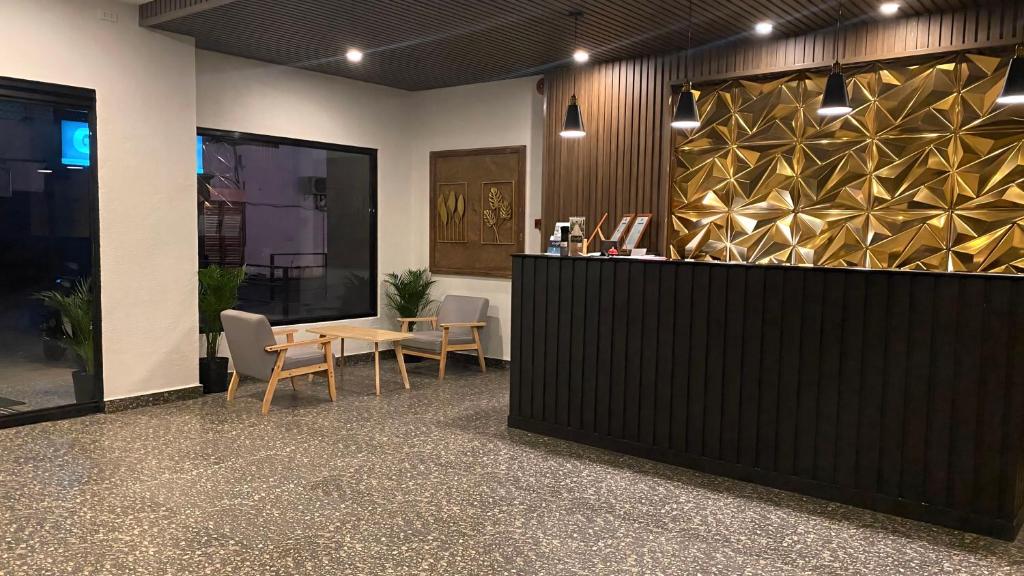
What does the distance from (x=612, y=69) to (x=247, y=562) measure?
5537 mm

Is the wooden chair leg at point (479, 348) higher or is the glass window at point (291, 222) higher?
the glass window at point (291, 222)

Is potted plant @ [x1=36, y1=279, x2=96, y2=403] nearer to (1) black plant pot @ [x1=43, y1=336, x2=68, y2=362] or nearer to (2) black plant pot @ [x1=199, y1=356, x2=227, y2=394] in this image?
(1) black plant pot @ [x1=43, y1=336, x2=68, y2=362]

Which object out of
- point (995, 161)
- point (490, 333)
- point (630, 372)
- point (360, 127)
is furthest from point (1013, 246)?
point (360, 127)

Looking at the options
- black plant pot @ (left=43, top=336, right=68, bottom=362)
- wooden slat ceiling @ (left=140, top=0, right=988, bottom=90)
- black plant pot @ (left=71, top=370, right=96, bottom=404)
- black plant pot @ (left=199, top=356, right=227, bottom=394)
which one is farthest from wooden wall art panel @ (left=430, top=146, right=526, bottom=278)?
black plant pot @ (left=43, top=336, right=68, bottom=362)

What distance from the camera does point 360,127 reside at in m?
8.75

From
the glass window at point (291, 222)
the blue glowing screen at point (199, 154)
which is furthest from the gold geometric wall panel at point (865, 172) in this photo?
the blue glowing screen at point (199, 154)

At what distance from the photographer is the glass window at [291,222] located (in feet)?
25.1

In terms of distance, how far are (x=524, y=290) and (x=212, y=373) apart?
318 centimetres

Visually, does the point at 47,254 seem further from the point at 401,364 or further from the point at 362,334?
the point at 401,364

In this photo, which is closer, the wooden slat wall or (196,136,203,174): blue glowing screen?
the wooden slat wall

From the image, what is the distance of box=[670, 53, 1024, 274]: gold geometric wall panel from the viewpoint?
17.8 ft

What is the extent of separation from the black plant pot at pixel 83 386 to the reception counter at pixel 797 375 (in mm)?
3534

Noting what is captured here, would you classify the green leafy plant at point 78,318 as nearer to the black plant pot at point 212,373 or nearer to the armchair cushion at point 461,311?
the black plant pot at point 212,373

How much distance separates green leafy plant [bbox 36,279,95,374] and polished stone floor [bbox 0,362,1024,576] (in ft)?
1.93
